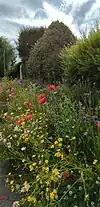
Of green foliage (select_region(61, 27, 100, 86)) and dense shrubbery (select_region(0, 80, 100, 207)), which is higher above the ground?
green foliage (select_region(61, 27, 100, 86))

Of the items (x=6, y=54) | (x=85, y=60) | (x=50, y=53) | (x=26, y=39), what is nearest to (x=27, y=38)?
(x=26, y=39)

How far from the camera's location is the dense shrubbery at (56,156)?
2332 millimetres

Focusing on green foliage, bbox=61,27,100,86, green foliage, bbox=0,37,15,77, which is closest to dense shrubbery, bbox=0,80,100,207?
green foliage, bbox=61,27,100,86

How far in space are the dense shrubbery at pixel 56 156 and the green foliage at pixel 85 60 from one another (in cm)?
99

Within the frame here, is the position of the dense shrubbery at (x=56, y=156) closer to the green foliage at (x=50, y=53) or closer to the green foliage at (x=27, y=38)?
the green foliage at (x=50, y=53)

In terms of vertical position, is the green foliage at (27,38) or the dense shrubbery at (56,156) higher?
the green foliage at (27,38)

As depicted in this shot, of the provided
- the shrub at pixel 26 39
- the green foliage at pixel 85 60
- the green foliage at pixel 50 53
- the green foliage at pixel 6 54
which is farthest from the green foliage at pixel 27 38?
the green foliage at pixel 85 60

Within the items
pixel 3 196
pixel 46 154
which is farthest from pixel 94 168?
pixel 3 196

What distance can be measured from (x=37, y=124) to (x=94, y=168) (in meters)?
0.93

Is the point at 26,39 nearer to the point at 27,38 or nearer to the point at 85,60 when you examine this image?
the point at 27,38

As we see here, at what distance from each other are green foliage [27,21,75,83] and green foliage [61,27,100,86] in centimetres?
206

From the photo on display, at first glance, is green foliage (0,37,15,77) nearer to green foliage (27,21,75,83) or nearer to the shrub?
the shrub

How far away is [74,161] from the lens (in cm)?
248

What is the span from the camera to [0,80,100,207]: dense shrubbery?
2.33 metres
